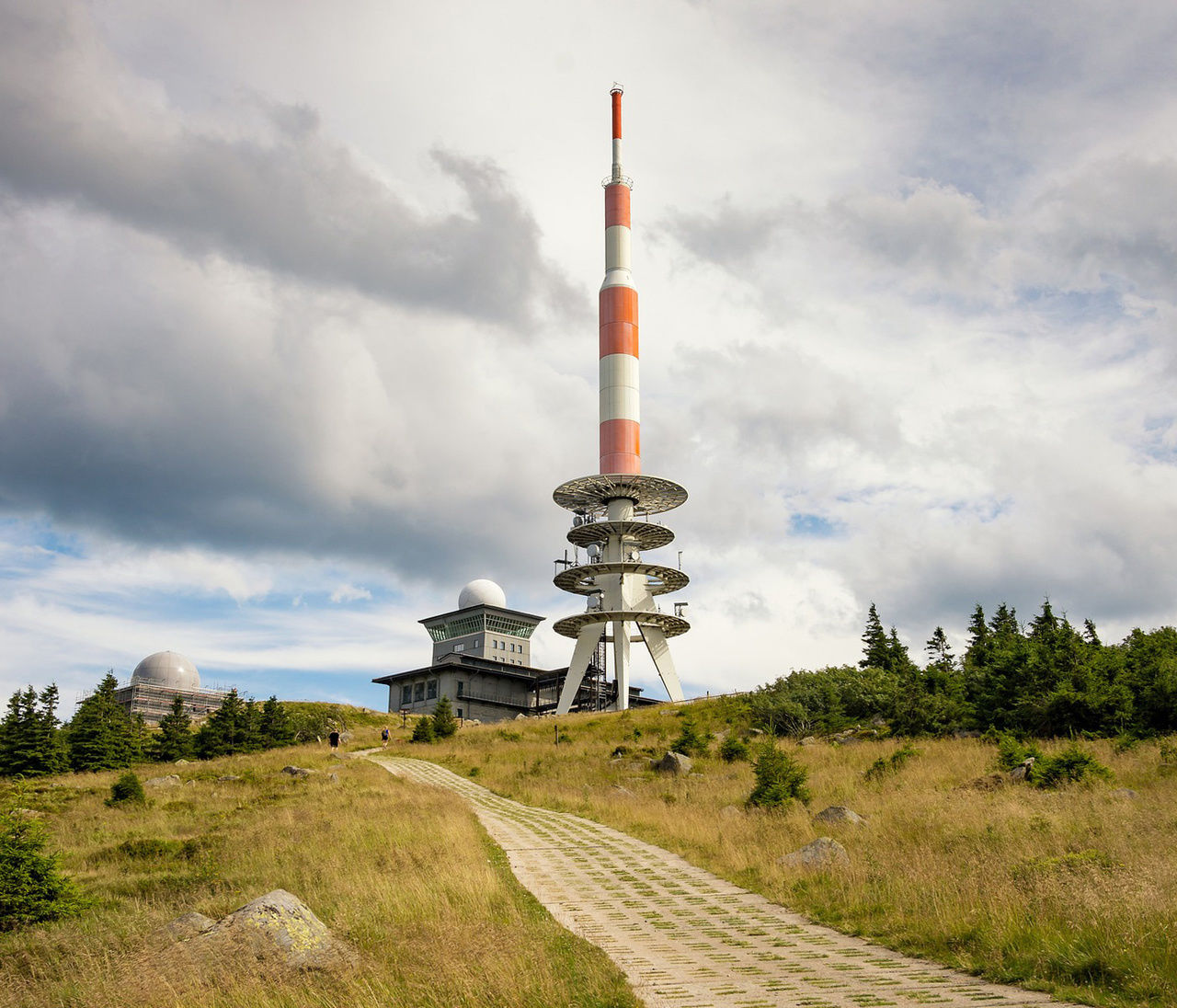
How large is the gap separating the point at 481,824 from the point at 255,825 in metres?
6.18

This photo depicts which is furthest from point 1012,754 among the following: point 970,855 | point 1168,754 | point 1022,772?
point 970,855

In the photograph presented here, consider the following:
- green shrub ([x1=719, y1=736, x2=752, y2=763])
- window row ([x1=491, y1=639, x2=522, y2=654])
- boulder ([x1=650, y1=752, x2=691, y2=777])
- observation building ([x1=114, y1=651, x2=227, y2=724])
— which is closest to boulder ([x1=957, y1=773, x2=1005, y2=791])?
boulder ([x1=650, y1=752, x2=691, y2=777])

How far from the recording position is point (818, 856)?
15484 mm

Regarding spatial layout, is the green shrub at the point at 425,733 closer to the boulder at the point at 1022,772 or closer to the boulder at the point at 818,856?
the boulder at the point at 1022,772

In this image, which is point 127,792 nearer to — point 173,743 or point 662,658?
point 173,743

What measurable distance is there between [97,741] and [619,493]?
136 feet

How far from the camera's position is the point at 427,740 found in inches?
2229

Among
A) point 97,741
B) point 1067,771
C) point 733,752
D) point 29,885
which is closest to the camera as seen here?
point 29,885

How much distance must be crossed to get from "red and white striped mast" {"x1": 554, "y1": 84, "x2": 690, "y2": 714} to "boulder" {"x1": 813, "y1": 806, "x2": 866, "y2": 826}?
175ft

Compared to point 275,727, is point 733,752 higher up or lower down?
lower down

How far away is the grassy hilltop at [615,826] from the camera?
29.7ft

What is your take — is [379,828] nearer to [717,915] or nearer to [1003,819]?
[717,915]

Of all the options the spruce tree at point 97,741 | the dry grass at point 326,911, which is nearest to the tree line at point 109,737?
the spruce tree at point 97,741

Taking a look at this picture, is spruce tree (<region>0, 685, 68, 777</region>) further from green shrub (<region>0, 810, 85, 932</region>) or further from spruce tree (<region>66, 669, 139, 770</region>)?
green shrub (<region>0, 810, 85, 932</region>)
